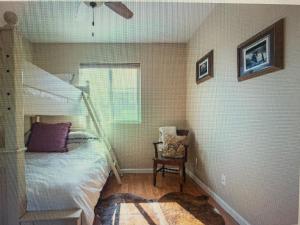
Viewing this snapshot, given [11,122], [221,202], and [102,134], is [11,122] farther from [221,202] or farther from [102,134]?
[221,202]

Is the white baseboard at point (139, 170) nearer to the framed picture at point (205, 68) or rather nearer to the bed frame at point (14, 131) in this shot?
the framed picture at point (205, 68)

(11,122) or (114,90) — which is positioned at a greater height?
(114,90)

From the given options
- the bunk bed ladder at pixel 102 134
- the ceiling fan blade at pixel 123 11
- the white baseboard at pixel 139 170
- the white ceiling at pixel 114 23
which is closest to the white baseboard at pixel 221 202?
the white baseboard at pixel 139 170

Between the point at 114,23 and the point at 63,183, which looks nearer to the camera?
the point at 63,183

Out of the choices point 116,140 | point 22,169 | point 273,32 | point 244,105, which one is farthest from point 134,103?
point 273,32

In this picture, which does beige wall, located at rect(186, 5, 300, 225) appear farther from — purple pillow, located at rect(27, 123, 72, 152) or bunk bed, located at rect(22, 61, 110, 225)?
purple pillow, located at rect(27, 123, 72, 152)

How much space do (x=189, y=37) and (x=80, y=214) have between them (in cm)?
181

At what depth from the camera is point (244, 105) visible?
177 cm

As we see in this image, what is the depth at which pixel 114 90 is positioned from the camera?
1.70 m

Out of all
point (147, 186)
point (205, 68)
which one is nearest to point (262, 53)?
point (205, 68)

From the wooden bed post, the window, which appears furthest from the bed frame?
the window

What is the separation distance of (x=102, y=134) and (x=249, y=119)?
60.6 inches

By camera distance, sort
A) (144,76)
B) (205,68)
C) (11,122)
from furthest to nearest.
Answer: (205,68)
(144,76)
(11,122)

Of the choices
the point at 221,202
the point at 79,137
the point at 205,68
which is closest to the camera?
the point at 221,202
